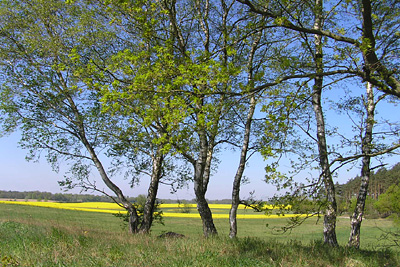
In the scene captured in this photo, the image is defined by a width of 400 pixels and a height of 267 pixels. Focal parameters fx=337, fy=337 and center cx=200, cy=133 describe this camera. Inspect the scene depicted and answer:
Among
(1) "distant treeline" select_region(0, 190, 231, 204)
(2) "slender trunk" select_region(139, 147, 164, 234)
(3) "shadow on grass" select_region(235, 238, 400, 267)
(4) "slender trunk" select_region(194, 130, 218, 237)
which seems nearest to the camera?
(3) "shadow on grass" select_region(235, 238, 400, 267)

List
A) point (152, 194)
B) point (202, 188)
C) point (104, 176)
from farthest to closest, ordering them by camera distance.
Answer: point (104, 176)
point (152, 194)
point (202, 188)

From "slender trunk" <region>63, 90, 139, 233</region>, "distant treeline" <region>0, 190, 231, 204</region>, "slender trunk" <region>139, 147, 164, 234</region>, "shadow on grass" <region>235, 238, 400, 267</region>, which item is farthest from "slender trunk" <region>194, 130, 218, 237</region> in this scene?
"distant treeline" <region>0, 190, 231, 204</region>

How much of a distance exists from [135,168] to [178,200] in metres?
3.15

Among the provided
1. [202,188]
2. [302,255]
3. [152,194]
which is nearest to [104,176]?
[152,194]

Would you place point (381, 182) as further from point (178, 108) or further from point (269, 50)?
point (178, 108)

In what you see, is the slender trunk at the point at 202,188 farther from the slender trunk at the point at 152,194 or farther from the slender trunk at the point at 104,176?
the slender trunk at the point at 104,176

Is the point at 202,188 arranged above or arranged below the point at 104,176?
below

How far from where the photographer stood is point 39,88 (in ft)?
54.0

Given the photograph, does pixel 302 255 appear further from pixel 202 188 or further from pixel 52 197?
pixel 52 197

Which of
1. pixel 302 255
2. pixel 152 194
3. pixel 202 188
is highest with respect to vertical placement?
pixel 202 188

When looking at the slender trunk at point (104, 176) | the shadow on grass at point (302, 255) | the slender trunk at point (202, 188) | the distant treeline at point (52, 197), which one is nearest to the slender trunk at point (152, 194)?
the slender trunk at point (104, 176)

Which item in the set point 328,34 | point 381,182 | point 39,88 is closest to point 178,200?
point 39,88

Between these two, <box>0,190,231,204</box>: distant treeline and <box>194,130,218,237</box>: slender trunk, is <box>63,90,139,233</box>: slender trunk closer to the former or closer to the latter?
<box>194,130,218,237</box>: slender trunk

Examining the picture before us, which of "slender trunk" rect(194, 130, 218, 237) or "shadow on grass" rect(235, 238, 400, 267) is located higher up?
"slender trunk" rect(194, 130, 218, 237)
